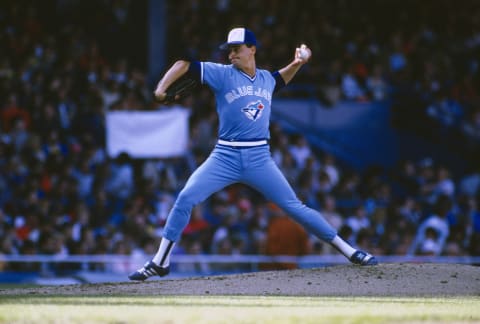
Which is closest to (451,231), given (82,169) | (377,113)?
(377,113)

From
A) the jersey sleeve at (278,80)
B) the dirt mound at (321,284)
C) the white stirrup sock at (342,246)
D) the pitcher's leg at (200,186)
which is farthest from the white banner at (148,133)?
the pitcher's leg at (200,186)

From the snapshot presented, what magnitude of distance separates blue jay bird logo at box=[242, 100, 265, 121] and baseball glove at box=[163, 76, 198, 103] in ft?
1.62

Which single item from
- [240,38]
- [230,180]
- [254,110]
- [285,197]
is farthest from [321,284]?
[240,38]

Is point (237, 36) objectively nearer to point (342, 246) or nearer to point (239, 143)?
point (239, 143)

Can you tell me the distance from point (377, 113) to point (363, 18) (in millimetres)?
2463

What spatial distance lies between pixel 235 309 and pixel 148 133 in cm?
920

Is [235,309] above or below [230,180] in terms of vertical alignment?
below

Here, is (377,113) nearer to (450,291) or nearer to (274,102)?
(274,102)

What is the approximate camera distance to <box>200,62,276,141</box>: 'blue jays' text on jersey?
9555mm

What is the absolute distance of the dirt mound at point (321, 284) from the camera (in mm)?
9492

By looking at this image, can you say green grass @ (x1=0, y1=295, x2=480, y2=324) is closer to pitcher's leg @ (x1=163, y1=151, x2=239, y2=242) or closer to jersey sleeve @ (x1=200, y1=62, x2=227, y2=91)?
pitcher's leg @ (x1=163, y1=151, x2=239, y2=242)

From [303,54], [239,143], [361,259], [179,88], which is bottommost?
[361,259]

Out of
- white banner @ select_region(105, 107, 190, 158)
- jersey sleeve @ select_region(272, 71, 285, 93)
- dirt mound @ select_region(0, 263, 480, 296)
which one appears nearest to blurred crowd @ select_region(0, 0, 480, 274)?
white banner @ select_region(105, 107, 190, 158)

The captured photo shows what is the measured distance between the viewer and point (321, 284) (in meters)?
9.88
